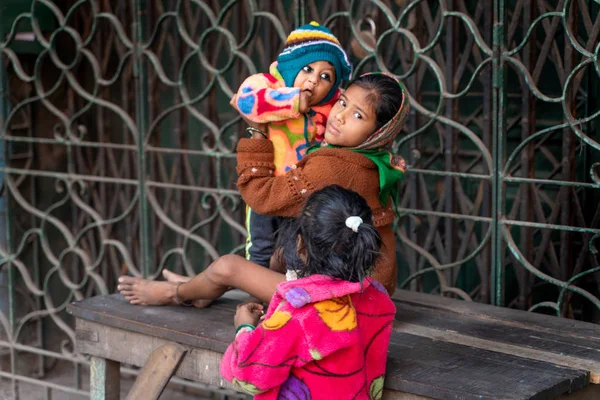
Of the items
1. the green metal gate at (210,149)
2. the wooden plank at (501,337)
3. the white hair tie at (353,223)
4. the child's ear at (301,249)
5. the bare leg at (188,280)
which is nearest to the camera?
the white hair tie at (353,223)

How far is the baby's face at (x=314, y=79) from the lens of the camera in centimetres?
300

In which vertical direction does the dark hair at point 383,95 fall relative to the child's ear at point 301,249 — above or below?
above

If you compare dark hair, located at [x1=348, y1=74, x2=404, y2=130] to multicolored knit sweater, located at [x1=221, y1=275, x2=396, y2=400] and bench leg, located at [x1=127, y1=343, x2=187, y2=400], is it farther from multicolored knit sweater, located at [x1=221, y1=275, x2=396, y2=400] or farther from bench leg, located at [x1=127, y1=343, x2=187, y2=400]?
bench leg, located at [x1=127, y1=343, x2=187, y2=400]

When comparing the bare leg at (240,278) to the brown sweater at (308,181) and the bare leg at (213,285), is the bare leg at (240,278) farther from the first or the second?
the brown sweater at (308,181)

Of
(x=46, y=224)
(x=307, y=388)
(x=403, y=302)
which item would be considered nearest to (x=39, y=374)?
(x=46, y=224)

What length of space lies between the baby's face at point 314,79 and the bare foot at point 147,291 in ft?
2.81

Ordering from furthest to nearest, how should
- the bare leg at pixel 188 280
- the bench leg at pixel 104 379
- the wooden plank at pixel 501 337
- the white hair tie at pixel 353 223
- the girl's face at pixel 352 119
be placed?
the bench leg at pixel 104 379 < the bare leg at pixel 188 280 < the girl's face at pixel 352 119 < the wooden plank at pixel 501 337 < the white hair tie at pixel 353 223

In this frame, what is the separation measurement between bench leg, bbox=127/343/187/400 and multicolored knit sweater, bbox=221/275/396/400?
0.61 m

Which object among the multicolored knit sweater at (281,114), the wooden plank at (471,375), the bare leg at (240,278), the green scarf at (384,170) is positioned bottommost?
the wooden plank at (471,375)

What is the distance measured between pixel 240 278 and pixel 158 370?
15.9 inches

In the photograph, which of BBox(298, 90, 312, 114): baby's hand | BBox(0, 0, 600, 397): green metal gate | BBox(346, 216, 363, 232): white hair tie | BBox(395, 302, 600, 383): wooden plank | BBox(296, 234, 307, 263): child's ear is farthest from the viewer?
BBox(0, 0, 600, 397): green metal gate

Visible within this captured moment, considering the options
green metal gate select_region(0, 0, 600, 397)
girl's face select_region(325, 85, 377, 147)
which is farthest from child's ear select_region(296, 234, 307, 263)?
green metal gate select_region(0, 0, 600, 397)

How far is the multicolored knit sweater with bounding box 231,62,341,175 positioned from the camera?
297cm

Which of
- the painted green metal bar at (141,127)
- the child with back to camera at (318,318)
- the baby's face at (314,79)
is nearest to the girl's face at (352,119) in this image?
the baby's face at (314,79)
